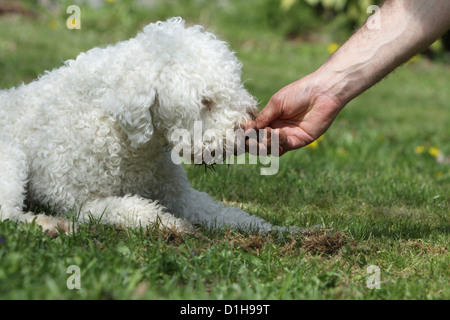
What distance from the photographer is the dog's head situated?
3.16 m

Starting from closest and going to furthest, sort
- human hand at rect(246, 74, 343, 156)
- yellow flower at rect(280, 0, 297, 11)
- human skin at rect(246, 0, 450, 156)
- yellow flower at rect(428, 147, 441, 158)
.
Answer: human skin at rect(246, 0, 450, 156), human hand at rect(246, 74, 343, 156), yellow flower at rect(428, 147, 441, 158), yellow flower at rect(280, 0, 297, 11)

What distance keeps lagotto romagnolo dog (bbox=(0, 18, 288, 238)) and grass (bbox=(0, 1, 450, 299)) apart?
0.39 metres

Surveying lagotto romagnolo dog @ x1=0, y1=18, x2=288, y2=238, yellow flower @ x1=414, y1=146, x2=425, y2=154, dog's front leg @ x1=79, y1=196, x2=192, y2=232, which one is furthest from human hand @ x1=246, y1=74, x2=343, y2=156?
yellow flower @ x1=414, y1=146, x2=425, y2=154

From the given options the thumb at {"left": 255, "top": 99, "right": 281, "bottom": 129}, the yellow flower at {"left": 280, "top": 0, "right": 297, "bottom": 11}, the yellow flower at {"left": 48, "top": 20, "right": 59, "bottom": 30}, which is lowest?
the thumb at {"left": 255, "top": 99, "right": 281, "bottom": 129}

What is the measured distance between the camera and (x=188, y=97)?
10.4ft

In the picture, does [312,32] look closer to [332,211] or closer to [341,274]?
[332,211]

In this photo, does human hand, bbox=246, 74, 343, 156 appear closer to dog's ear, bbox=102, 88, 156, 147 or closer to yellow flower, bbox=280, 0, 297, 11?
dog's ear, bbox=102, 88, 156, 147

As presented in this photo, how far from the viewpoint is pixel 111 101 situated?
10.5 ft

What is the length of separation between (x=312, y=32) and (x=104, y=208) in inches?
426

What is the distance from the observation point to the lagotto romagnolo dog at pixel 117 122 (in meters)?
3.19

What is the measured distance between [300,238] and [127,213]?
1.01 meters

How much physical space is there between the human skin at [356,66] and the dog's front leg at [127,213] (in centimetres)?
Result: 68

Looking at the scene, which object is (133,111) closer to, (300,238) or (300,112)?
(300,112)

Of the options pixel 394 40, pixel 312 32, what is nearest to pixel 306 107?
pixel 394 40
